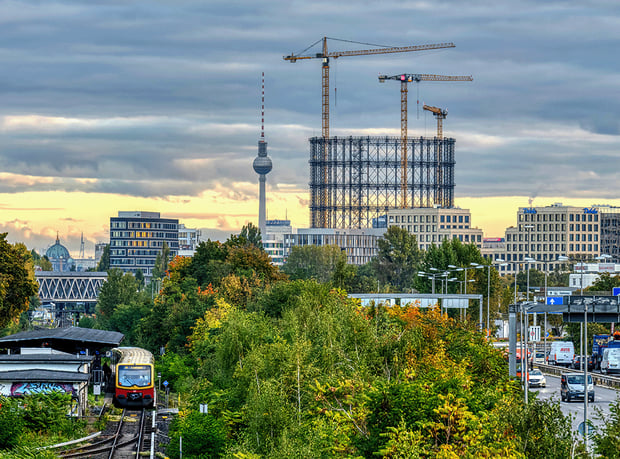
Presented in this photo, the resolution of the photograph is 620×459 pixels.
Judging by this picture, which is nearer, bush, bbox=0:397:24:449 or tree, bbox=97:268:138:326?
bush, bbox=0:397:24:449

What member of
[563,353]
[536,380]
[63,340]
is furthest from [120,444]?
[563,353]

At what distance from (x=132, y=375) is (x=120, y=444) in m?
16.3

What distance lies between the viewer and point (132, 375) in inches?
2911

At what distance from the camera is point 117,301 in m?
185

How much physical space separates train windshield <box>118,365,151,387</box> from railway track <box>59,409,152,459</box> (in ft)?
15.4

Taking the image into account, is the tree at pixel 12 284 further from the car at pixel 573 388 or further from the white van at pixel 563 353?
the white van at pixel 563 353

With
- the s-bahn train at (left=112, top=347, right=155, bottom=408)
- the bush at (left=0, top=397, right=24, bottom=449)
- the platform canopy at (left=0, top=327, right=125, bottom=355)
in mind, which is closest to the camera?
the bush at (left=0, top=397, right=24, bottom=449)

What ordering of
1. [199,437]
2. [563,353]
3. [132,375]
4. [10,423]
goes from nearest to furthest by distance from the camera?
[199,437] < [10,423] < [132,375] < [563,353]

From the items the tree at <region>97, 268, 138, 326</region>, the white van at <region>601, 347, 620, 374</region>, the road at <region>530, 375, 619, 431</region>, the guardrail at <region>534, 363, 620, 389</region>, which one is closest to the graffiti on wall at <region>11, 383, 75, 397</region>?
the road at <region>530, 375, 619, 431</region>

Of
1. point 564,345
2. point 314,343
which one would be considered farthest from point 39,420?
point 564,345

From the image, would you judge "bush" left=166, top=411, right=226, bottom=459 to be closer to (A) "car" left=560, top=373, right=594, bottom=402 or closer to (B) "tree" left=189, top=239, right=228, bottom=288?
(A) "car" left=560, top=373, right=594, bottom=402

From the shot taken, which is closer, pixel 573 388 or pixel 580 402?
pixel 580 402

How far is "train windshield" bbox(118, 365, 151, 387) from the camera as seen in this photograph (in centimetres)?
7381

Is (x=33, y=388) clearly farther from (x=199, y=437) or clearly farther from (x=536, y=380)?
(x=536, y=380)
